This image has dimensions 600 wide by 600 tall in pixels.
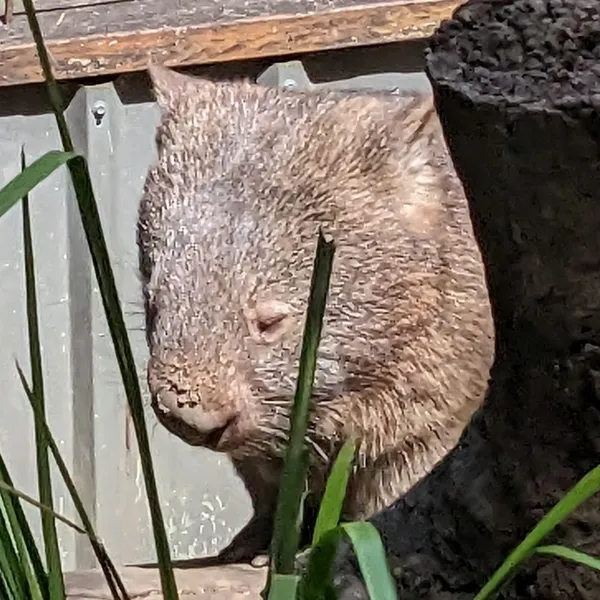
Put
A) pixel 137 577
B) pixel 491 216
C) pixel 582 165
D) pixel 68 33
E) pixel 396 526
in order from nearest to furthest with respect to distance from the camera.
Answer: pixel 582 165 < pixel 491 216 < pixel 396 526 < pixel 137 577 < pixel 68 33

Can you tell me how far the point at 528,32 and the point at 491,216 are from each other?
0.14 meters

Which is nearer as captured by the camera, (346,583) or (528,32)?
(528,32)

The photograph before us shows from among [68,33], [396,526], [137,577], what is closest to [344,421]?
[137,577]

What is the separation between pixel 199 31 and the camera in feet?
8.41

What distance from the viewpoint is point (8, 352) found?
9.05 ft

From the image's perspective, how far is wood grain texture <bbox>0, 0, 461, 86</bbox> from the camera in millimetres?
2527

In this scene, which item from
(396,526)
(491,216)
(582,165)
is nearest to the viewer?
(582,165)

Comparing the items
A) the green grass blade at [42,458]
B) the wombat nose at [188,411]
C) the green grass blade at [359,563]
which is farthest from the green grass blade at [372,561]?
the wombat nose at [188,411]

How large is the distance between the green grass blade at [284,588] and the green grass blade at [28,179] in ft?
0.86

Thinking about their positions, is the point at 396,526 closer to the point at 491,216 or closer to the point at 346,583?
the point at 346,583

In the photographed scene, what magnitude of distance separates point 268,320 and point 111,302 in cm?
74

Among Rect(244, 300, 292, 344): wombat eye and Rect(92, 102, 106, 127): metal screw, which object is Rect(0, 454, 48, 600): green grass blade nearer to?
Rect(244, 300, 292, 344): wombat eye

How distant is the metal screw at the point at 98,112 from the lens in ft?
8.54

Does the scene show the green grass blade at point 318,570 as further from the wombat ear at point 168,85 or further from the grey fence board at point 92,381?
the grey fence board at point 92,381
